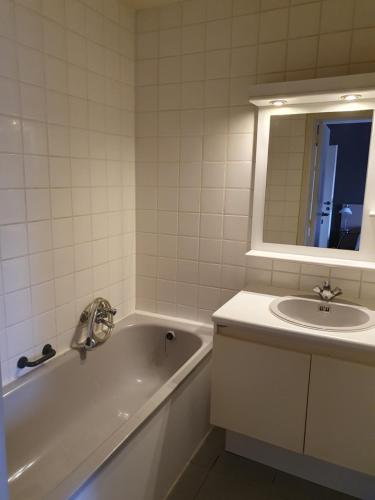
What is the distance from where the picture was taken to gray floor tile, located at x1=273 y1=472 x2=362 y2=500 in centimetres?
168

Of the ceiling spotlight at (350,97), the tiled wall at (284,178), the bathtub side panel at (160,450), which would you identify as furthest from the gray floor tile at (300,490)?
the ceiling spotlight at (350,97)

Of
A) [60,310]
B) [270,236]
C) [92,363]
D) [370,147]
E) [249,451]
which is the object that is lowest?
[249,451]

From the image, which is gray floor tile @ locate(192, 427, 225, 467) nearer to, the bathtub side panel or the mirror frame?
the bathtub side panel

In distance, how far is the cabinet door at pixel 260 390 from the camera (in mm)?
1544

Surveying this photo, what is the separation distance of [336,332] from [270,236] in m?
0.67

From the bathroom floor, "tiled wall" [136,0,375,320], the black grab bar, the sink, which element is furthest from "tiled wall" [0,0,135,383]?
the sink

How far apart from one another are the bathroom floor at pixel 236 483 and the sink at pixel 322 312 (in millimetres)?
753

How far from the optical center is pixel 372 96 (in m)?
1.65

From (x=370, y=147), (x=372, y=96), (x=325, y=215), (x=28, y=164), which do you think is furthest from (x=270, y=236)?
(x=28, y=164)

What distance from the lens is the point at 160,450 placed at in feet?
5.11

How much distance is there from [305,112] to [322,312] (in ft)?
3.19

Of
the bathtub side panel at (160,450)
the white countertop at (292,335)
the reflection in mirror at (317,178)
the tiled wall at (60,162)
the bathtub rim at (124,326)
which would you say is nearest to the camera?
the bathtub side panel at (160,450)

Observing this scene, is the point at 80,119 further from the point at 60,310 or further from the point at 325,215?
the point at 325,215

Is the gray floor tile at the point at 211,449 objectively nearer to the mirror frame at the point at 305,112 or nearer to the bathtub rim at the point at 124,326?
the bathtub rim at the point at 124,326
